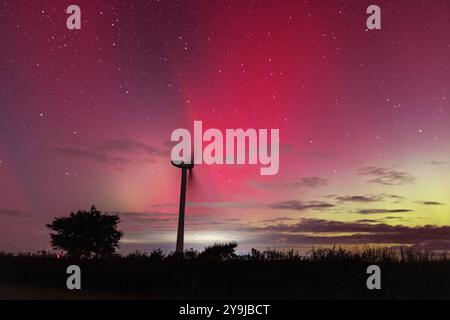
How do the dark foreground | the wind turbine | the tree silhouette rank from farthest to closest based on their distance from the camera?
1. the tree silhouette
2. the wind turbine
3. the dark foreground

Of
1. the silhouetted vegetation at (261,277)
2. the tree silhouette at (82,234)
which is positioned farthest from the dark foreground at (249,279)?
the tree silhouette at (82,234)

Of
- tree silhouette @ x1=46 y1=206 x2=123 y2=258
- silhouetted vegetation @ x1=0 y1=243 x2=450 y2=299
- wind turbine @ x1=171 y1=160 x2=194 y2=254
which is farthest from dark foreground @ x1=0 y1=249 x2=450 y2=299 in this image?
tree silhouette @ x1=46 y1=206 x2=123 y2=258

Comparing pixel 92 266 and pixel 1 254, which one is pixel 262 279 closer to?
pixel 92 266

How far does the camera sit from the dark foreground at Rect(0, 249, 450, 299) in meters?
25.3

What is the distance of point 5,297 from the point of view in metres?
23.8

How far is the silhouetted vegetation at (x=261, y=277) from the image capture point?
25406mm

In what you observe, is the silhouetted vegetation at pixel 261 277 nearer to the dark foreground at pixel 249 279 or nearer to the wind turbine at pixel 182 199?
the dark foreground at pixel 249 279

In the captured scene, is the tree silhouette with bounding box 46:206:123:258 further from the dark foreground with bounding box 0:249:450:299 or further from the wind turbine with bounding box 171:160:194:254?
the dark foreground with bounding box 0:249:450:299

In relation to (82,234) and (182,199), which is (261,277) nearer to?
(182,199)

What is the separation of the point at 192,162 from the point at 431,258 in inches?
1321

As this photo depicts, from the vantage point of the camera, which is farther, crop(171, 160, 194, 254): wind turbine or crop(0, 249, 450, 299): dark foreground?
crop(171, 160, 194, 254): wind turbine

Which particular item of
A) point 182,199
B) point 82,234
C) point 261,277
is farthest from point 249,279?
point 82,234

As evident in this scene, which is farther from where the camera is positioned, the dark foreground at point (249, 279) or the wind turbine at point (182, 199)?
the wind turbine at point (182, 199)
